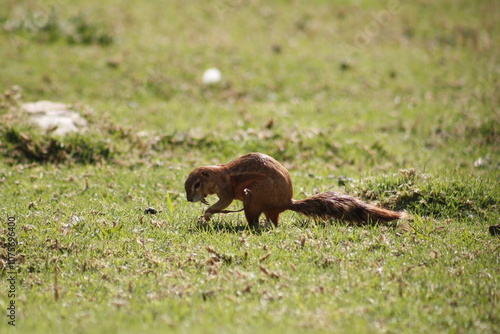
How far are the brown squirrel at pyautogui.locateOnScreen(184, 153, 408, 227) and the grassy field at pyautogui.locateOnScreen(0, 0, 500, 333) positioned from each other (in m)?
0.17

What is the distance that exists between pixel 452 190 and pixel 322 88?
21.8 feet

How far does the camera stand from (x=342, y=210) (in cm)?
596

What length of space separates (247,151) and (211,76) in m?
4.28

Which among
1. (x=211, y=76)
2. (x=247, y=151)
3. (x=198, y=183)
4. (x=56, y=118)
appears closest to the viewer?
(x=198, y=183)

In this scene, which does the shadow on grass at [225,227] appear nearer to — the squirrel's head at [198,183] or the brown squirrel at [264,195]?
the brown squirrel at [264,195]

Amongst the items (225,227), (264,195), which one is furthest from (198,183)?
(264,195)

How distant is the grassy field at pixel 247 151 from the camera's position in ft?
14.7

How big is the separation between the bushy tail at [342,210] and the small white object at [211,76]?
744 cm

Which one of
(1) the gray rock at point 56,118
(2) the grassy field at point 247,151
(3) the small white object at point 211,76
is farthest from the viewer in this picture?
(3) the small white object at point 211,76

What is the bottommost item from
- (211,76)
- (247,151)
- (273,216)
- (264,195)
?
(247,151)

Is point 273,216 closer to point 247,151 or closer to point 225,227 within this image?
point 225,227

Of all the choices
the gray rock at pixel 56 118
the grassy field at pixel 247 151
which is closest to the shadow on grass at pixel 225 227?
the grassy field at pixel 247 151

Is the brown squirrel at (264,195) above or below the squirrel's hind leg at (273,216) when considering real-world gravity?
above

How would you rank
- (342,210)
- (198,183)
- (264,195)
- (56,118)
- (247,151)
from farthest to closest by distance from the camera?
(56,118) → (247,151) → (198,183) → (342,210) → (264,195)
